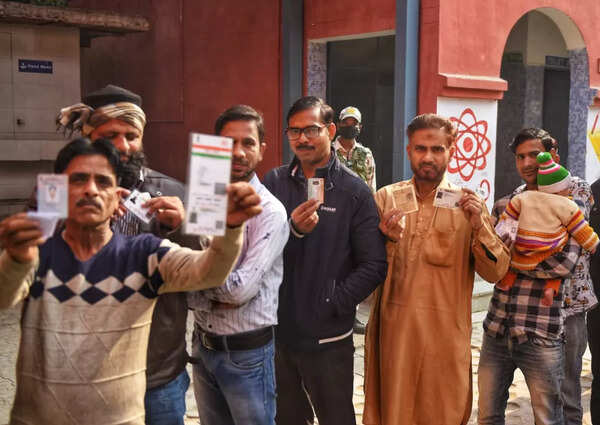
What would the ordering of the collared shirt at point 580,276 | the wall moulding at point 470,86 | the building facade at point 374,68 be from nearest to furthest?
1. the collared shirt at point 580,276
2. the wall moulding at point 470,86
3. the building facade at point 374,68

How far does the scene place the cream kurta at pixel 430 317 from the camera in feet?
10.8

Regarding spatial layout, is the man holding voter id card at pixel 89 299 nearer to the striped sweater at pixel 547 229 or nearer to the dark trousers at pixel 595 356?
the striped sweater at pixel 547 229

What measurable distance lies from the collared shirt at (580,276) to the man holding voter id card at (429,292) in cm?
54

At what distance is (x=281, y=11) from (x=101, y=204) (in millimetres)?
7095

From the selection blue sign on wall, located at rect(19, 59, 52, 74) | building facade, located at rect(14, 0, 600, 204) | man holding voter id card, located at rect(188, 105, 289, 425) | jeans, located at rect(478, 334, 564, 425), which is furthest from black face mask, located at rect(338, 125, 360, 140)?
blue sign on wall, located at rect(19, 59, 52, 74)

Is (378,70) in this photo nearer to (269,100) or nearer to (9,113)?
(269,100)

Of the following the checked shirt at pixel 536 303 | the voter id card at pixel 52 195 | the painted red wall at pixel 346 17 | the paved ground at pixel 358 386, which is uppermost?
the painted red wall at pixel 346 17

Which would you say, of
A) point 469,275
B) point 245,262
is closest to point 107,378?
point 245,262

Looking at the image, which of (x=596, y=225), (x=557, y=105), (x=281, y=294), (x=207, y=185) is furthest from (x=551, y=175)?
(x=557, y=105)

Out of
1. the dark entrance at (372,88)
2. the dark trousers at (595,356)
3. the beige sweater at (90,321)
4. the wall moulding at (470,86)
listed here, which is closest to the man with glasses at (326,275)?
the beige sweater at (90,321)

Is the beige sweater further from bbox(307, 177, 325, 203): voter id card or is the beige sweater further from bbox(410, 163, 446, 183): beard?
bbox(410, 163, 446, 183): beard

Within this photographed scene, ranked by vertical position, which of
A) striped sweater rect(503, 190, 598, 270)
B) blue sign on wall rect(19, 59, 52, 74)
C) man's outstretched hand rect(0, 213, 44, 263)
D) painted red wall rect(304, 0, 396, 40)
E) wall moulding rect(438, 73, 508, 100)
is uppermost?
painted red wall rect(304, 0, 396, 40)

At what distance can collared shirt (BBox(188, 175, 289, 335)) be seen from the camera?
2586mm

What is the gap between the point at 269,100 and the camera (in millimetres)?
8883
